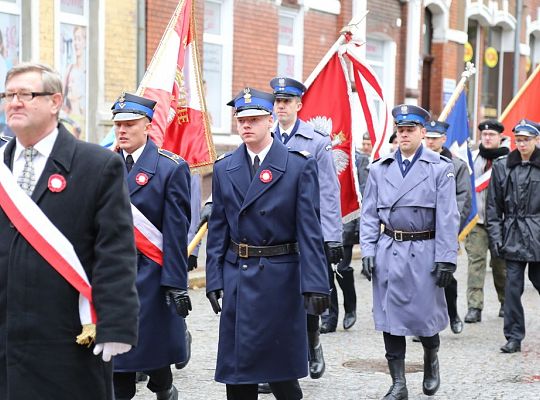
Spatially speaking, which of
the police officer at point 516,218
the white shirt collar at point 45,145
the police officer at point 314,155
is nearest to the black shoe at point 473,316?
the police officer at point 516,218

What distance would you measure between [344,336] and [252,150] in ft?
14.2

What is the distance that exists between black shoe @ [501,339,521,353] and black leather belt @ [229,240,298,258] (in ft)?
12.8

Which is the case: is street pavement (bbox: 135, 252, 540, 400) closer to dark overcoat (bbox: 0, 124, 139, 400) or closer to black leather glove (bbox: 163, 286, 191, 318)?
black leather glove (bbox: 163, 286, 191, 318)

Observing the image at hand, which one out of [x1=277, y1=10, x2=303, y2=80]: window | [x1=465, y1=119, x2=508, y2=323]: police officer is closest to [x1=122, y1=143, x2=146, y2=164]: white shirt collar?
[x1=465, y1=119, x2=508, y2=323]: police officer

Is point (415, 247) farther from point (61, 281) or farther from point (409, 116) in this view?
point (61, 281)

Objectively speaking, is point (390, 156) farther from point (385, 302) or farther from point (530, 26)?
point (530, 26)

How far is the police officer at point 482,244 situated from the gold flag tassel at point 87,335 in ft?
25.4

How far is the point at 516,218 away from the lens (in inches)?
400

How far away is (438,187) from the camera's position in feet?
26.2

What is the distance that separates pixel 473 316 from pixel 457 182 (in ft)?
5.47

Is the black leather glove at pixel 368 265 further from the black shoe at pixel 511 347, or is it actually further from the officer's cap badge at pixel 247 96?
the black shoe at pixel 511 347

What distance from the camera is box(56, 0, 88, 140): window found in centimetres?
1479


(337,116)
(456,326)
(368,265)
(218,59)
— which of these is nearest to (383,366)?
(368,265)

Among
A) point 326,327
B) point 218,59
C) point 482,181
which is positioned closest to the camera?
point 326,327
